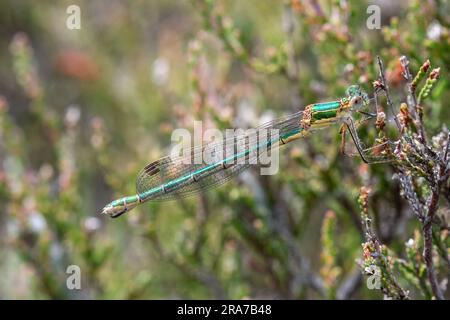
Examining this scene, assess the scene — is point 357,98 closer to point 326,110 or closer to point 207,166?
point 326,110

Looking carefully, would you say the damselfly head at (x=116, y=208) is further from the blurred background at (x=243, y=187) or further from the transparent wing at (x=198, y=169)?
the blurred background at (x=243, y=187)

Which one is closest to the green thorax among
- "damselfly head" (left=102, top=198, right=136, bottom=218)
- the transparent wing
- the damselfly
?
the damselfly

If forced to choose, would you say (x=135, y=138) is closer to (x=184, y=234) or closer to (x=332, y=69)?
(x=184, y=234)

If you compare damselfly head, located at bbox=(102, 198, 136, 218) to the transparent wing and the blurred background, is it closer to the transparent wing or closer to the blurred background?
the transparent wing

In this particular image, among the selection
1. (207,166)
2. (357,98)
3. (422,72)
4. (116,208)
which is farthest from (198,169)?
(422,72)

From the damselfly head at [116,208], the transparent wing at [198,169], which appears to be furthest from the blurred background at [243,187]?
the damselfly head at [116,208]

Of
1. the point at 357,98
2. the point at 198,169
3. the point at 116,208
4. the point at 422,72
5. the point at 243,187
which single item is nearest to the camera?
the point at 422,72
